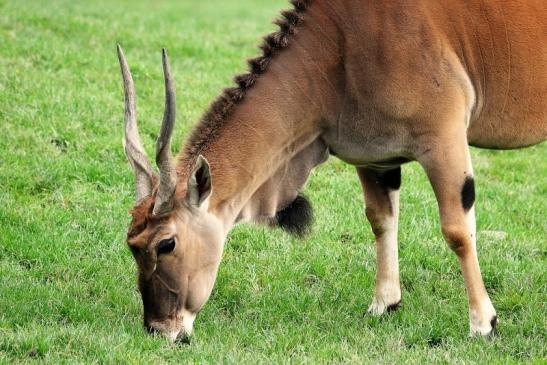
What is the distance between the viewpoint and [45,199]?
8648mm

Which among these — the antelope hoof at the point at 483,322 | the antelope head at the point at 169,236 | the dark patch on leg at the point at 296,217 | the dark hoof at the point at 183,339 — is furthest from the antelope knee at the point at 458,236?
the dark hoof at the point at 183,339

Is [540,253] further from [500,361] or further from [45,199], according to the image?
[45,199]

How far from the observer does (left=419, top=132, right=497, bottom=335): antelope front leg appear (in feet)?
21.2

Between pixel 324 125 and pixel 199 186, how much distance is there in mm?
971

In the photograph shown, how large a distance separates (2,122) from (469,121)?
4657 millimetres

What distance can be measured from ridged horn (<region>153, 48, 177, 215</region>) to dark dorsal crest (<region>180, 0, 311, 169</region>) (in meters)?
0.34

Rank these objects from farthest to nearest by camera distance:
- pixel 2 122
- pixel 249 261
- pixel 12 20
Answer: pixel 12 20, pixel 2 122, pixel 249 261

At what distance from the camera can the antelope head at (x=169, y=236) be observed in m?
5.99

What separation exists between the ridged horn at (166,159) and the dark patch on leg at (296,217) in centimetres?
102

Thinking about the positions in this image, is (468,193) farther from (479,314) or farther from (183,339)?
(183,339)

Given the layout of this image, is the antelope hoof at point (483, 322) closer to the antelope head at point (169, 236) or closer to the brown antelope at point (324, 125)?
the brown antelope at point (324, 125)

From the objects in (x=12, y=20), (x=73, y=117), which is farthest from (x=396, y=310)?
(x=12, y=20)

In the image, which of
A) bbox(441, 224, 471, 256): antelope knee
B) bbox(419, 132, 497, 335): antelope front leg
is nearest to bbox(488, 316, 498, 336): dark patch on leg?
bbox(419, 132, 497, 335): antelope front leg

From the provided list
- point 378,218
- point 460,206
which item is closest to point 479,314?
point 460,206
